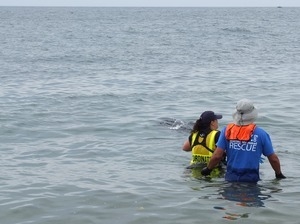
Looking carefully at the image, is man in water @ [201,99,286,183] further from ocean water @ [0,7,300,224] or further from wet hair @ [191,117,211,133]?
wet hair @ [191,117,211,133]

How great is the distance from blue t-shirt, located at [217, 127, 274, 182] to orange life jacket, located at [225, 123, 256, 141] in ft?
0.15

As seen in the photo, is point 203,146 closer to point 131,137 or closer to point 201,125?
point 201,125

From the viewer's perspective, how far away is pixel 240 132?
8719mm

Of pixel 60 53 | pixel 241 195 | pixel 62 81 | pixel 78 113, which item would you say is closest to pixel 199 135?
pixel 241 195

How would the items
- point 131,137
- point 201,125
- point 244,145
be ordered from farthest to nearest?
point 131,137 → point 201,125 → point 244,145

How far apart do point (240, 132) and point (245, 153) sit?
0.31 m

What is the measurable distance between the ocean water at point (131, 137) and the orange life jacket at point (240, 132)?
93 cm

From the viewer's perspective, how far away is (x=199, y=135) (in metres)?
9.95

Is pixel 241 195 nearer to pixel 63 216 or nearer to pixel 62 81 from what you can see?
pixel 63 216

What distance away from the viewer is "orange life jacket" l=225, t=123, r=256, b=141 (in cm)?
866

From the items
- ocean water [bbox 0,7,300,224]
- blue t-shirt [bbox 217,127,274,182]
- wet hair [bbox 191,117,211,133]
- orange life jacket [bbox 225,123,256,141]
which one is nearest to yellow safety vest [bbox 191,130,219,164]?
wet hair [bbox 191,117,211,133]

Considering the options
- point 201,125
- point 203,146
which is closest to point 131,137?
point 203,146

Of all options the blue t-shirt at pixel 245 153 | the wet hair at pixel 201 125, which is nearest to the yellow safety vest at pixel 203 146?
the wet hair at pixel 201 125

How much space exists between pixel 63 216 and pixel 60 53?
3187 cm
